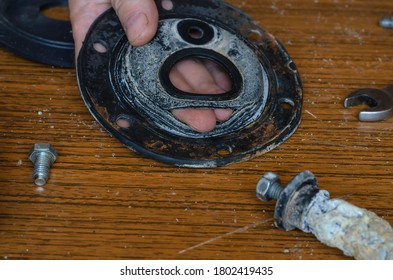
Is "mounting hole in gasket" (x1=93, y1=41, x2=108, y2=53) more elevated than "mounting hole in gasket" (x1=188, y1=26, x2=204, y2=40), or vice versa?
"mounting hole in gasket" (x1=188, y1=26, x2=204, y2=40)

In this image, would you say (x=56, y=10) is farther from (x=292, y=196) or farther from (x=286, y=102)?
(x=292, y=196)

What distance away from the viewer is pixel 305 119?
1033 mm

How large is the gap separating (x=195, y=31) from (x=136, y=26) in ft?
0.44

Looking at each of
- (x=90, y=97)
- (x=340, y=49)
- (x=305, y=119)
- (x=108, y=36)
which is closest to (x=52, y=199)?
(x=90, y=97)

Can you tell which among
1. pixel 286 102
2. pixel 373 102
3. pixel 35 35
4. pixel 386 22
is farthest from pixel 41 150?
pixel 386 22

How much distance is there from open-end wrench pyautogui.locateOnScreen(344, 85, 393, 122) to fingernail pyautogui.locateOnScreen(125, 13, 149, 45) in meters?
0.35

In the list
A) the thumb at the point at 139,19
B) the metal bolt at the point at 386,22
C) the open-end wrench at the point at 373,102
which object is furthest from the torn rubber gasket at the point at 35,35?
the metal bolt at the point at 386,22

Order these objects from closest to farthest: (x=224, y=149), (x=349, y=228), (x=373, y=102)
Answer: (x=349, y=228)
(x=224, y=149)
(x=373, y=102)

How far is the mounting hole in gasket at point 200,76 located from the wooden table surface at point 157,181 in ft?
0.46

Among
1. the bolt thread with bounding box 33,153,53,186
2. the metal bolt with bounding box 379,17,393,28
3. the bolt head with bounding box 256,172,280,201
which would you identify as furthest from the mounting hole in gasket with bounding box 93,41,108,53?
the metal bolt with bounding box 379,17,393,28

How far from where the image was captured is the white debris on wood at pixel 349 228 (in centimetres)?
80

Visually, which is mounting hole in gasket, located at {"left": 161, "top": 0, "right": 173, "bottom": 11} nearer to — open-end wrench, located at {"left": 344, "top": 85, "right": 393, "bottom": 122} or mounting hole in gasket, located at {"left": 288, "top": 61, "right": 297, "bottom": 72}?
mounting hole in gasket, located at {"left": 288, "top": 61, "right": 297, "bottom": 72}

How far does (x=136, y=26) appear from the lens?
3.30 ft

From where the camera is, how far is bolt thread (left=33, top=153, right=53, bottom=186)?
2.88 ft
